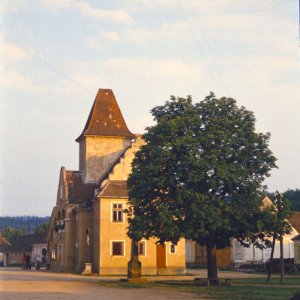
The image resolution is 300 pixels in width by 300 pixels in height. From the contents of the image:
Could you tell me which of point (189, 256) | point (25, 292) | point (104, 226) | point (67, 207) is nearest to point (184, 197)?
point (25, 292)

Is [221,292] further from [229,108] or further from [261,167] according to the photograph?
[229,108]

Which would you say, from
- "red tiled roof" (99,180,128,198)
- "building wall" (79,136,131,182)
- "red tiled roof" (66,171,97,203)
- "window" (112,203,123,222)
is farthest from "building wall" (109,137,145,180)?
"building wall" (79,136,131,182)

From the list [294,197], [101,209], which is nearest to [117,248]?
[101,209]

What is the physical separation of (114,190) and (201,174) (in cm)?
2254

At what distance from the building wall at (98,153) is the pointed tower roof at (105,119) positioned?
2.07ft

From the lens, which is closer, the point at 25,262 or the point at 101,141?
the point at 101,141

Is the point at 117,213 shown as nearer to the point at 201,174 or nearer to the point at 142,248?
the point at 142,248

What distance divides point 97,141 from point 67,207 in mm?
7178

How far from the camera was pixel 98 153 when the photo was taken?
6184 centimetres

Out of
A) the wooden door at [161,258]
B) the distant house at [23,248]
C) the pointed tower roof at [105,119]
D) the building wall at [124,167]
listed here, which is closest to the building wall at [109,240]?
the building wall at [124,167]

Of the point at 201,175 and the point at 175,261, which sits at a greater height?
the point at 201,175

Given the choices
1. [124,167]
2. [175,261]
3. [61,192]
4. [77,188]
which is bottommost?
[175,261]

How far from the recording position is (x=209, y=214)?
33594 millimetres

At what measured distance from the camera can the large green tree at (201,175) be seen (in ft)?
112
